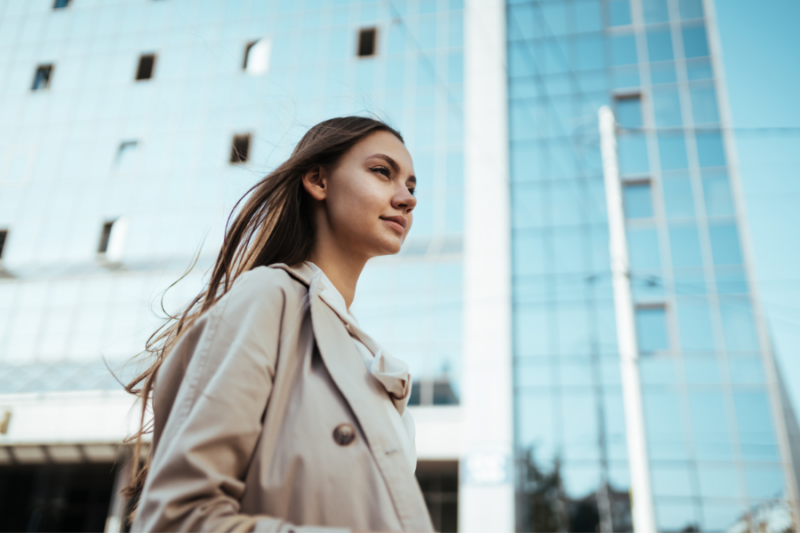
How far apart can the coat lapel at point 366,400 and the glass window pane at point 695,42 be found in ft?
68.8

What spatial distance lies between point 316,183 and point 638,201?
1873cm

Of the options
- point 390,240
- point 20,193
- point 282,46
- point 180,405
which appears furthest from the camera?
point 282,46

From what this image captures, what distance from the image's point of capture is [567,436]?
17.3 meters

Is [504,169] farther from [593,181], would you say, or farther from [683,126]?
[683,126]

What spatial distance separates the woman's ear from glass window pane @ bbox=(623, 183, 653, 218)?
18.4m

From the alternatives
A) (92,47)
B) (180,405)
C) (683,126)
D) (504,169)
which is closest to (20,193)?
(92,47)

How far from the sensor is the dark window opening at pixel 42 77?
18.4 meters

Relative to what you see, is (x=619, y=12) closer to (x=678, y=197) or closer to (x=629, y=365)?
(x=678, y=197)

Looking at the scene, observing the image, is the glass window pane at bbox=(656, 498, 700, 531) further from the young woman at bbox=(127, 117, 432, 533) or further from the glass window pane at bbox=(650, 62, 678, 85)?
the young woman at bbox=(127, 117, 432, 533)

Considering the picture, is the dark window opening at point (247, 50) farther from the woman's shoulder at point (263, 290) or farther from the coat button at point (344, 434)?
the coat button at point (344, 434)

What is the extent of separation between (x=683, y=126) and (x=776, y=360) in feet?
22.9

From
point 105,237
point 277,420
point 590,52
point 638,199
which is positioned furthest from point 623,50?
point 277,420

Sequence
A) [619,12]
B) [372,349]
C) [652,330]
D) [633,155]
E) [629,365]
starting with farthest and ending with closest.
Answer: [619,12] < [633,155] < [652,330] < [629,365] < [372,349]

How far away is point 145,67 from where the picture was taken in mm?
19875
